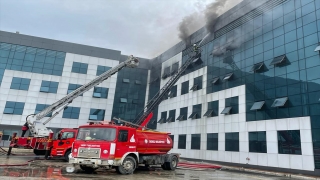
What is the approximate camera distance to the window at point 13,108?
120 ft

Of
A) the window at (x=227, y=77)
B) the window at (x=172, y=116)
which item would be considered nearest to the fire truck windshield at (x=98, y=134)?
the window at (x=227, y=77)

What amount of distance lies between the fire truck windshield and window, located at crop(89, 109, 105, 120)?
2735 centimetres

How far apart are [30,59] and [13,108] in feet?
28.1

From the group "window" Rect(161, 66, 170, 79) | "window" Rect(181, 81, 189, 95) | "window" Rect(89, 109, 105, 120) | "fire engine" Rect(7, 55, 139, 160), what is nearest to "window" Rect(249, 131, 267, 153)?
"window" Rect(181, 81, 189, 95)

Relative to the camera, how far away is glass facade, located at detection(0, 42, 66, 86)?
38.3 m

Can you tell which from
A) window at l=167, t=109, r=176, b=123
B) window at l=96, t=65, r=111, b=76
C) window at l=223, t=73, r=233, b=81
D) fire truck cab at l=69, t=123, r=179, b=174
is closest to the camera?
fire truck cab at l=69, t=123, r=179, b=174

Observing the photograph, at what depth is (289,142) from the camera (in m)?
19.8

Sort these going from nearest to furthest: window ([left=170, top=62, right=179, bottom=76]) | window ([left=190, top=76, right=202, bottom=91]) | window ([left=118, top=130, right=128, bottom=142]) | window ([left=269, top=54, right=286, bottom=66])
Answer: window ([left=118, top=130, right=128, bottom=142]) < window ([left=269, top=54, right=286, bottom=66]) < window ([left=190, top=76, right=202, bottom=91]) < window ([left=170, top=62, right=179, bottom=76])

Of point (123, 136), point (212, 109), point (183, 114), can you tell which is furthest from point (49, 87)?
point (123, 136)

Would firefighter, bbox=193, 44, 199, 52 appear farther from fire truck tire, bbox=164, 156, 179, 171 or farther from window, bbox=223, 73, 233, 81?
fire truck tire, bbox=164, 156, 179, 171

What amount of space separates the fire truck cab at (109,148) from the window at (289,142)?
488 inches

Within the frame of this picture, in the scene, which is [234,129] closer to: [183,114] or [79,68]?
[183,114]

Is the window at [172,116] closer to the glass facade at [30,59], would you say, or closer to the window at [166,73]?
the window at [166,73]

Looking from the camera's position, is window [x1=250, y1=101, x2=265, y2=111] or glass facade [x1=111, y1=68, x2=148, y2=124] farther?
glass facade [x1=111, y1=68, x2=148, y2=124]
